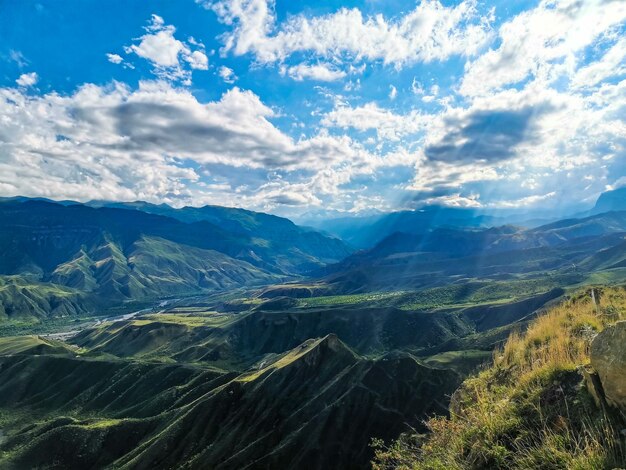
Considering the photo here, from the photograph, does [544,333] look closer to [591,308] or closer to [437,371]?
[591,308]

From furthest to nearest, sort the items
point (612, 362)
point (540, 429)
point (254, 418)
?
1. point (254, 418)
2. point (540, 429)
3. point (612, 362)

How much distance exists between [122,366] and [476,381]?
148926 millimetres

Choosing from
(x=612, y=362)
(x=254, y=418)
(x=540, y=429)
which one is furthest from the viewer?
(x=254, y=418)

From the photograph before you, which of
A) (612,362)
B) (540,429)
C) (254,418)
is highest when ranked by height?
(612,362)

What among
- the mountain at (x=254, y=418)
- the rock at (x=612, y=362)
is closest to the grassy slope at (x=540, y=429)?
the rock at (x=612, y=362)

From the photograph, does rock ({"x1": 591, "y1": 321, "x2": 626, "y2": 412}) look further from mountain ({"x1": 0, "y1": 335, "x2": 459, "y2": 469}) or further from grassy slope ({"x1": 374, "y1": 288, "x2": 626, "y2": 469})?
mountain ({"x1": 0, "y1": 335, "x2": 459, "y2": 469})

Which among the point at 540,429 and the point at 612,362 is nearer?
the point at 612,362

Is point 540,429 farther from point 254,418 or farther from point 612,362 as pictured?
point 254,418

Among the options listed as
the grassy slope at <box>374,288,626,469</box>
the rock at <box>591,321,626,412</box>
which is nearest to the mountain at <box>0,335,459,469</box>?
the grassy slope at <box>374,288,626,469</box>

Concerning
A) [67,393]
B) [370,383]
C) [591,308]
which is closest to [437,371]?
[370,383]

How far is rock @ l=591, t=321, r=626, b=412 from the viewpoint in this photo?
468 inches

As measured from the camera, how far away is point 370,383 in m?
A: 92.4

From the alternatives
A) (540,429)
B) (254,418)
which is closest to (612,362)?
(540,429)

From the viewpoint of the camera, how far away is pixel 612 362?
12.3m
